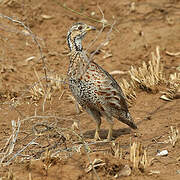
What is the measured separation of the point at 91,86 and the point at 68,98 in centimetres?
274

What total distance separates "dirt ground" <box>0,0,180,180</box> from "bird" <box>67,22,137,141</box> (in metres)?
0.25

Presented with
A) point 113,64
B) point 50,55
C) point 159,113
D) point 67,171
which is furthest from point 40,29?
point 67,171

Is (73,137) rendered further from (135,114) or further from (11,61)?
(11,61)

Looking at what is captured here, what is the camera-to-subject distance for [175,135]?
18.9 feet

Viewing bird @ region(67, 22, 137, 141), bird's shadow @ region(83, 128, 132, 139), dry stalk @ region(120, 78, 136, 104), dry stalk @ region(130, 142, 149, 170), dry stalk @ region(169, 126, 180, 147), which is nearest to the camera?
dry stalk @ region(130, 142, 149, 170)

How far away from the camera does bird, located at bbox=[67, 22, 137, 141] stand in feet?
19.2

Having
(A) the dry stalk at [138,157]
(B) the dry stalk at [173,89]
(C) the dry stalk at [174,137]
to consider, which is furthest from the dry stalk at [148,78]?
(A) the dry stalk at [138,157]

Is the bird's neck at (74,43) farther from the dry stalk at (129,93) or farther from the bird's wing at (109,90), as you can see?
the dry stalk at (129,93)

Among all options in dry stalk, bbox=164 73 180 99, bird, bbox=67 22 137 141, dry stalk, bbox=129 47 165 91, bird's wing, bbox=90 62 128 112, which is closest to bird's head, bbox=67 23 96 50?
bird, bbox=67 22 137 141

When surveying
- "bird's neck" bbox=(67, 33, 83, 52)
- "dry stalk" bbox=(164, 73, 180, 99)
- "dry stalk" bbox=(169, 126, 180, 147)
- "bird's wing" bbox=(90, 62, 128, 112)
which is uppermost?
"bird's neck" bbox=(67, 33, 83, 52)

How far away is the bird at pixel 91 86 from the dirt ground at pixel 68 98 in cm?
25

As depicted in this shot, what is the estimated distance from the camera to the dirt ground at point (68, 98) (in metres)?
4.60

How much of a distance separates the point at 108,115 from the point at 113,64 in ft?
13.4

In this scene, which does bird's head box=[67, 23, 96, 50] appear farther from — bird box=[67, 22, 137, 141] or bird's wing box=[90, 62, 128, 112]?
bird's wing box=[90, 62, 128, 112]
